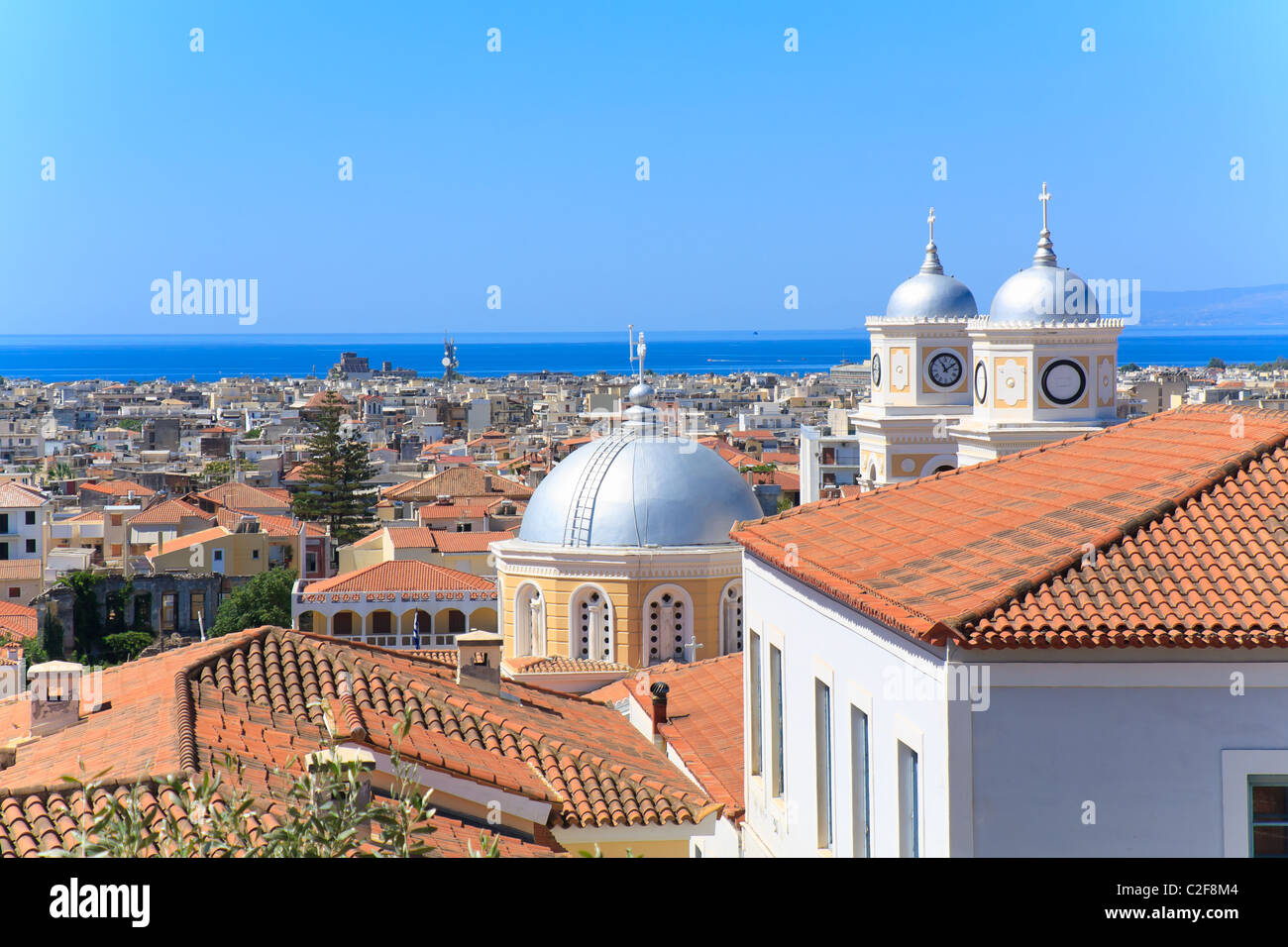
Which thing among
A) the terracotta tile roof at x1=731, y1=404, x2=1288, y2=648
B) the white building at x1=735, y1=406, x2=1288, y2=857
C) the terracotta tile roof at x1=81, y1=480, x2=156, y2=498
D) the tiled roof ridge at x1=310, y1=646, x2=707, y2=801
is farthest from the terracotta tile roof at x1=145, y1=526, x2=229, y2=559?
the white building at x1=735, y1=406, x2=1288, y2=857

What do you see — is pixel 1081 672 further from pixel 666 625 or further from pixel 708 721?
pixel 666 625

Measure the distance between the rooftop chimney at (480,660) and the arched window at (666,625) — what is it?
814 cm

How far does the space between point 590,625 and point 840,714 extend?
14841mm

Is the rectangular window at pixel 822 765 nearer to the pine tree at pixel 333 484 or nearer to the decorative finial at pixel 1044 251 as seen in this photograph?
the decorative finial at pixel 1044 251

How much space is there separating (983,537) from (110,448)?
10527 cm

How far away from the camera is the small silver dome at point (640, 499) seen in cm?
2328

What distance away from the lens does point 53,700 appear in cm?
1091

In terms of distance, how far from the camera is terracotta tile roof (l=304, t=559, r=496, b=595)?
140ft

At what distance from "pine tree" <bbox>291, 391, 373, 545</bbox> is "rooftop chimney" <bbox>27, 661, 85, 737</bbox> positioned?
4991 cm

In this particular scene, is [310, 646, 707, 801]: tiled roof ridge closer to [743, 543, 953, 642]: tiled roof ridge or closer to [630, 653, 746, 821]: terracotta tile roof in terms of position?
[630, 653, 746, 821]: terracotta tile roof

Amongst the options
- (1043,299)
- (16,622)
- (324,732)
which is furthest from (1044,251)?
(16,622)

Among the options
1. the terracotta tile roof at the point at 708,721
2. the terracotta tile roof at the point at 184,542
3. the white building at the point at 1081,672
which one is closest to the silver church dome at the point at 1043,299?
the terracotta tile roof at the point at 708,721

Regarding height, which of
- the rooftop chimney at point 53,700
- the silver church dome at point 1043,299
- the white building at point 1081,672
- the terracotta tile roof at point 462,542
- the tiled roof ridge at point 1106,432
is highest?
the silver church dome at point 1043,299
